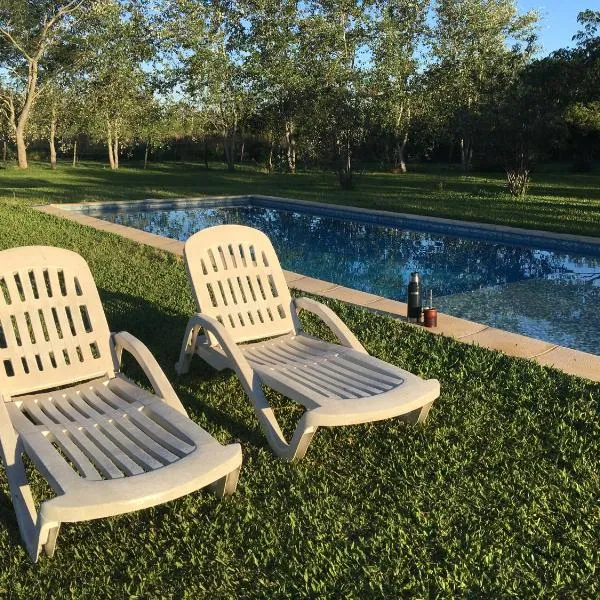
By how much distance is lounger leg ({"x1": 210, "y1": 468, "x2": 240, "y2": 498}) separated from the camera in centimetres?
311

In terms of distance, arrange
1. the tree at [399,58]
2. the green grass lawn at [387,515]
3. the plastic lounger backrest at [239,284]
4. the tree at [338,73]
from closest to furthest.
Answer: the green grass lawn at [387,515] → the plastic lounger backrest at [239,284] → the tree at [338,73] → the tree at [399,58]

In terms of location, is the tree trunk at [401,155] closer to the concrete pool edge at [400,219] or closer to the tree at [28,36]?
the concrete pool edge at [400,219]

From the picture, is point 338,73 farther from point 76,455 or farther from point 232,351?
point 76,455

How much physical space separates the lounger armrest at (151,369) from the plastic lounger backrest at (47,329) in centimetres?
18

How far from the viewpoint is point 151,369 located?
3529 millimetres

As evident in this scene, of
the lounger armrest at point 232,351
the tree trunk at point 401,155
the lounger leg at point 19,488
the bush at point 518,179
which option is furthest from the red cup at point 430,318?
the tree trunk at point 401,155

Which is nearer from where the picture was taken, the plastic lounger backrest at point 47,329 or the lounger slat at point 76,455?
the lounger slat at point 76,455

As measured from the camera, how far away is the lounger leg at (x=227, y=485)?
122 inches

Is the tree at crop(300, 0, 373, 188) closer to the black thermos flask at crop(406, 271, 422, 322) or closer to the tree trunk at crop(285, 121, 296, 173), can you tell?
the tree trunk at crop(285, 121, 296, 173)

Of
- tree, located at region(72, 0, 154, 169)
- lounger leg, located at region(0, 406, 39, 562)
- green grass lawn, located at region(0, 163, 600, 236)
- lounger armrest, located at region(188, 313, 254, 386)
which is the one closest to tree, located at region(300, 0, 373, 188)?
green grass lawn, located at region(0, 163, 600, 236)

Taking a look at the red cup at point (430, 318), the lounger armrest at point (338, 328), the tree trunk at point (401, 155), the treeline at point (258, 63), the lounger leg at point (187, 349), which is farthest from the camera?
the tree trunk at point (401, 155)

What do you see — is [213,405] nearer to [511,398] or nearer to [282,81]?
[511,398]

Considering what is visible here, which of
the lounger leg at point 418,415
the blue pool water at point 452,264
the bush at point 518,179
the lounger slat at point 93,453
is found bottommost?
the blue pool water at point 452,264

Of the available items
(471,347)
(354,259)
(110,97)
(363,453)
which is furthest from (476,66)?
(363,453)
